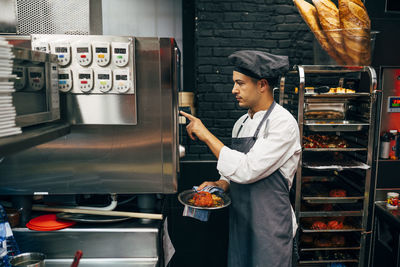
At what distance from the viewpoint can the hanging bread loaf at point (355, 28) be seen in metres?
2.38

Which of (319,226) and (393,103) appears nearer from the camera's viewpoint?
(319,226)

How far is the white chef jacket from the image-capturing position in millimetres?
1741

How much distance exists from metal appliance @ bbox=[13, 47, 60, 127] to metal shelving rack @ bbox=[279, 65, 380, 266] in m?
1.81

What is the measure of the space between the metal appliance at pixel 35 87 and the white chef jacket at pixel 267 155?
0.96 m

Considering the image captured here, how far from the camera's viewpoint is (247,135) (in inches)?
81.1

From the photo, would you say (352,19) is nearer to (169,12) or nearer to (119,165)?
(169,12)

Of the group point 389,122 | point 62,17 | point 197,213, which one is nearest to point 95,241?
point 197,213

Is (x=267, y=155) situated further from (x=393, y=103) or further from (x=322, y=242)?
(x=393, y=103)

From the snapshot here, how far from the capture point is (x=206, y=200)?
182 cm

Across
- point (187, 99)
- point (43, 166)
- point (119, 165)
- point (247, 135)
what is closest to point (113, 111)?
point (119, 165)

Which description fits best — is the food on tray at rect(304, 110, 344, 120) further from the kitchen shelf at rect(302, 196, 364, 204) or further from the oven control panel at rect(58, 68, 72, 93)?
the oven control panel at rect(58, 68, 72, 93)

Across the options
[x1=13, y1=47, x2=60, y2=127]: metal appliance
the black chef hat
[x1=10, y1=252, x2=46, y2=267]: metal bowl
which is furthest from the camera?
the black chef hat

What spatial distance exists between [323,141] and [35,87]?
7.56ft

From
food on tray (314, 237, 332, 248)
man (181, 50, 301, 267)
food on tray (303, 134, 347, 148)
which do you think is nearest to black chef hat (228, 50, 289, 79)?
man (181, 50, 301, 267)
